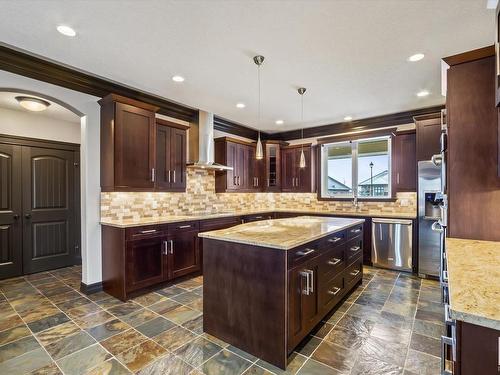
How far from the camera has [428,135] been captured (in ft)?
A: 13.4

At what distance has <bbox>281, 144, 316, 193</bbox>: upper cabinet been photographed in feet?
19.1

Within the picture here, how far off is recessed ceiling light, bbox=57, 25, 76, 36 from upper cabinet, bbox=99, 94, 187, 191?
Result: 3.06 ft

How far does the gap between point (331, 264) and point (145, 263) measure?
89.9 inches

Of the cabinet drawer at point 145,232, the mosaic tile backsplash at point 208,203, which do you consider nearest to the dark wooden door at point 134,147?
the mosaic tile backsplash at point 208,203

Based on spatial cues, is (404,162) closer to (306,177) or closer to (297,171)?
(306,177)

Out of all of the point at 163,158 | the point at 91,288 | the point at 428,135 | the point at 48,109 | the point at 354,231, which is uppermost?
the point at 48,109

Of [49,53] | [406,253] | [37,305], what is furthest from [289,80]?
[37,305]

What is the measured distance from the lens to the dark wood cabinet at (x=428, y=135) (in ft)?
13.2

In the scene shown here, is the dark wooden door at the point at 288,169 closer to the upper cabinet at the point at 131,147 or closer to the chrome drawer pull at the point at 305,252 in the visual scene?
the upper cabinet at the point at 131,147

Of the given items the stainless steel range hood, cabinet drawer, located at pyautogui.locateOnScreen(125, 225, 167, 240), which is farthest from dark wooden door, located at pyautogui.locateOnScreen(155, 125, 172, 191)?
cabinet drawer, located at pyautogui.locateOnScreen(125, 225, 167, 240)

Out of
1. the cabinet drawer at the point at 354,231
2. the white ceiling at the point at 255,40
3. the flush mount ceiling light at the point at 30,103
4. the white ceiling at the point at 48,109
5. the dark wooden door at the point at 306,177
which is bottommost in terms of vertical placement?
the cabinet drawer at the point at 354,231

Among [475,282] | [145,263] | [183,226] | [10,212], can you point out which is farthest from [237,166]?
[475,282]

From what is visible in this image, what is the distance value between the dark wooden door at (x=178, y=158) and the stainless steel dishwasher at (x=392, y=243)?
11.0 feet

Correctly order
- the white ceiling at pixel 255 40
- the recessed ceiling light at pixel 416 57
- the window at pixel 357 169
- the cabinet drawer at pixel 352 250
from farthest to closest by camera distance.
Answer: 1. the window at pixel 357 169
2. the cabinet drawer at pixel 352 250
3. the recessed ceiling light at pixel 416 57
4. the white ceiling at pixel 255 40
